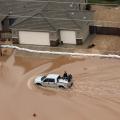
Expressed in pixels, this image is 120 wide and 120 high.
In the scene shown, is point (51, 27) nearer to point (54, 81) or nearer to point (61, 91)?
point (54, 81)

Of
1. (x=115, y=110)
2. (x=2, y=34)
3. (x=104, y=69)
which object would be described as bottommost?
(x=115, y=110)

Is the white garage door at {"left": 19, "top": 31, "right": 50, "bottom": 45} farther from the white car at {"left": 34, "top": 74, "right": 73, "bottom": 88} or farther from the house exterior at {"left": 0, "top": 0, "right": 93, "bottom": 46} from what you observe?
the white car at {"left": 34, "top": 74, "right": 73, "bottom": 88}

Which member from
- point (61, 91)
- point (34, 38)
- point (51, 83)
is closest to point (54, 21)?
point (34, 38)

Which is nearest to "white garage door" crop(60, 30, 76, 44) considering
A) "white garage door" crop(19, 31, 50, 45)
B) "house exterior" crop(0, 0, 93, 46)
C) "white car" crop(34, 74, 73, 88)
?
"house exterior" crop(0, 0, 93, 46)

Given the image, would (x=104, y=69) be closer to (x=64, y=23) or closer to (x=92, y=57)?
(x=92, y=57)

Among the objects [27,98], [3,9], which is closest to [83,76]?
[27,98]

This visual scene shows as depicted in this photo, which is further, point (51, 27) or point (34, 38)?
point (34, 38)

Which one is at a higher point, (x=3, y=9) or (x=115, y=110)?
(x=3, y=9)
